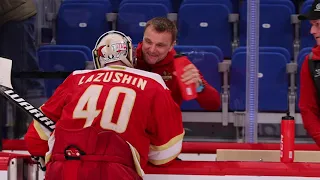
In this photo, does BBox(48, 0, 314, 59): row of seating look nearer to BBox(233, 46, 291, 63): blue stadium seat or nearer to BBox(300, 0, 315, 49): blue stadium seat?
BBox(300, 0, 315, 49): blue stadium seat

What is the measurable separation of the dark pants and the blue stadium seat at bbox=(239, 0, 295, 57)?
131 cm

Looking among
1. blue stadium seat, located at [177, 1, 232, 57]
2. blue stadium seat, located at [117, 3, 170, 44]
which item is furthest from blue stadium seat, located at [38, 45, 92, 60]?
blue stadium seat, located at [177, 1, 232, 57]

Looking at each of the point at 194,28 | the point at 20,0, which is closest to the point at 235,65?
the point at 194,28

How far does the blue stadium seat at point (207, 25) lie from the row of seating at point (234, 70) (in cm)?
37

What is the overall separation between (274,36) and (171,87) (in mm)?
1702

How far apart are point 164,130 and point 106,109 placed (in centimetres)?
18

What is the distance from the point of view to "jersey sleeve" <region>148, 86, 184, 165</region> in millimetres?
1533

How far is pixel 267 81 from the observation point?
10.3 ft

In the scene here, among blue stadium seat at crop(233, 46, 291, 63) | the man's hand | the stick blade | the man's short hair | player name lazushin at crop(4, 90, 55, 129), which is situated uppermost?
the man's short hair

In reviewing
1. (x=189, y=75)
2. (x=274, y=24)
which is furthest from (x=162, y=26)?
(x=274, y=24)

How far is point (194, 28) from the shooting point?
11.7 feet

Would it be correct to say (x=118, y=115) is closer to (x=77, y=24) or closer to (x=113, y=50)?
(x=113, y=50)

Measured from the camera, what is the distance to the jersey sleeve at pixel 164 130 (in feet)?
5.03

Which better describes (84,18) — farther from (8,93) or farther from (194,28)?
(8,93)
